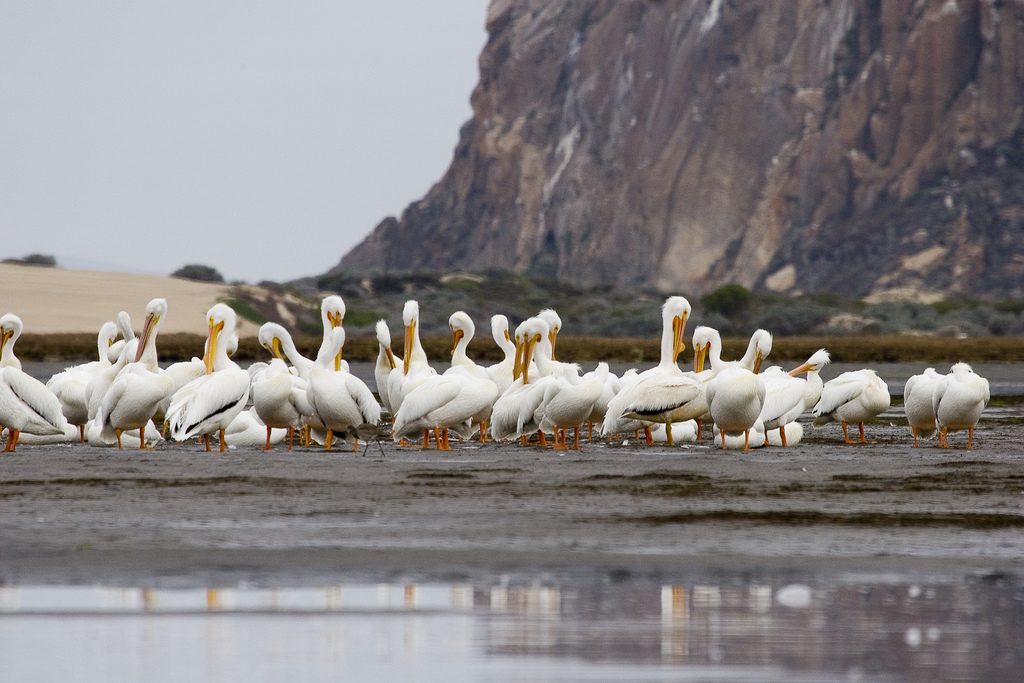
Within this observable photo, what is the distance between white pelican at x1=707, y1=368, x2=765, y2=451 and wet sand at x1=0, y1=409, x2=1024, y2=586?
30cm

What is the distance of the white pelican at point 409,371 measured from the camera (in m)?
16.4

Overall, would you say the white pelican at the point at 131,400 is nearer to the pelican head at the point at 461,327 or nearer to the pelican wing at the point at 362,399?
the pelican wing at the point at 362,399

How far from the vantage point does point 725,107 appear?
96.1 m

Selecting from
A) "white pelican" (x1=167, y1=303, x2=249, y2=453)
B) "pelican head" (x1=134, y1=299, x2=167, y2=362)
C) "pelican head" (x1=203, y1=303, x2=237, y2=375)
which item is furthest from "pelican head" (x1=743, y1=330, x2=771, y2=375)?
"pelican head" (x1=134, y1=299, x2=167, y2=362)

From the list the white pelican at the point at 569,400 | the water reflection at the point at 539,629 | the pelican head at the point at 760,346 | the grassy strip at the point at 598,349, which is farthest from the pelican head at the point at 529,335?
the grassy strip at the point at 598,349

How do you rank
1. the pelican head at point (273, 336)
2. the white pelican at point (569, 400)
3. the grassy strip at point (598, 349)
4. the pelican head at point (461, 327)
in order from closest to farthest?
the white pelican at point (569, 400)
the pelican head at point (273, 336)
the pelican head at point (461, 327)
the grassy strip at point (598, 349)

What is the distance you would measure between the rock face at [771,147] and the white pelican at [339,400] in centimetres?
7419

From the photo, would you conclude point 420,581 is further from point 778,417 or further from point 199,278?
point 199,278

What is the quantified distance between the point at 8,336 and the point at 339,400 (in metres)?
4.28

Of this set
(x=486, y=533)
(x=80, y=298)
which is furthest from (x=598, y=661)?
(x=80, y=298)

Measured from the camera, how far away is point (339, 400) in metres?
15.1

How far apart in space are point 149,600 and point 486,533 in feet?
8.31

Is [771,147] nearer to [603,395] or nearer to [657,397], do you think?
[603,395]

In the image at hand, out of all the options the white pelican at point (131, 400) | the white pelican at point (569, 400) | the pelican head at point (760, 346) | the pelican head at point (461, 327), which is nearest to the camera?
the white pelican at point (131, 400)
